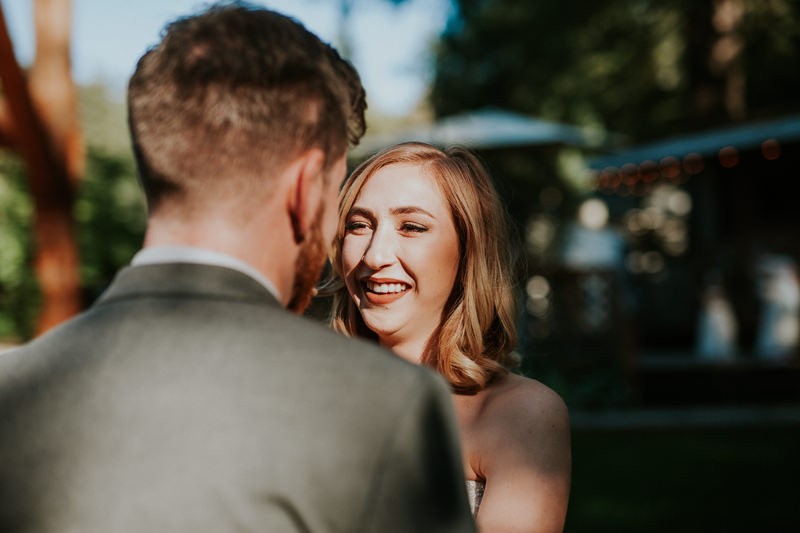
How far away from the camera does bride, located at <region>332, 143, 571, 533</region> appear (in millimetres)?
2398

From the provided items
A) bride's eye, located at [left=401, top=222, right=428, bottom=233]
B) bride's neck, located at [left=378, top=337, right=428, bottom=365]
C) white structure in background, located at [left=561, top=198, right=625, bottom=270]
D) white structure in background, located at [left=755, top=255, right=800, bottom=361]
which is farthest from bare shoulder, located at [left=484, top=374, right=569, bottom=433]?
white structure in background, located at [left=561, top=198, right=625, bottom=270]

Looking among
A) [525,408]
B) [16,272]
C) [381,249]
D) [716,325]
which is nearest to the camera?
[525,408]

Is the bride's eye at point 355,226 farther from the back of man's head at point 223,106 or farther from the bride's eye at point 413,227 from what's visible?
the back of man's head at point 223,106

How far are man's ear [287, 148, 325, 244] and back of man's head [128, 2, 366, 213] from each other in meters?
0.02

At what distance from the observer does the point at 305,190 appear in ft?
4.45

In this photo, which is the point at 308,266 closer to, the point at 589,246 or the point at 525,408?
the point at 525,408

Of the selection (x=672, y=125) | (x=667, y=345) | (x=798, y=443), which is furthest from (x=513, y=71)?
(x=798, y=443)

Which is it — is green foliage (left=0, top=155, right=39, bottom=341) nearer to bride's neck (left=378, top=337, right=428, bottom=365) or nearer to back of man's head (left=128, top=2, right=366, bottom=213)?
bride's neck (left=378, top=337, right=428, bottom=365)

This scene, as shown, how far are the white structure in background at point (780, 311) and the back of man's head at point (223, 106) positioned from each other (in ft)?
37.2

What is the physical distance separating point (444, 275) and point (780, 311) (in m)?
10.4

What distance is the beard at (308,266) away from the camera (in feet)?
4.63

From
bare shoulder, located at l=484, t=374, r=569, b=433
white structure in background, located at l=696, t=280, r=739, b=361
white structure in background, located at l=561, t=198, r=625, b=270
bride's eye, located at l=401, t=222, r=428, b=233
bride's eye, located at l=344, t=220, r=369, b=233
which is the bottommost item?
white structure in background, located at l=696, t=280, r=739, b=361

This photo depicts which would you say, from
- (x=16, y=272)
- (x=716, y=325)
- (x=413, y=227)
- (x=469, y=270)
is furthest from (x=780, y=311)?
(x=16, y=272)

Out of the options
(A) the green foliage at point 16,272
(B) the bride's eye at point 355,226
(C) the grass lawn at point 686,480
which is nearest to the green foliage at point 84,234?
(A) the green foliage at point 16,272
